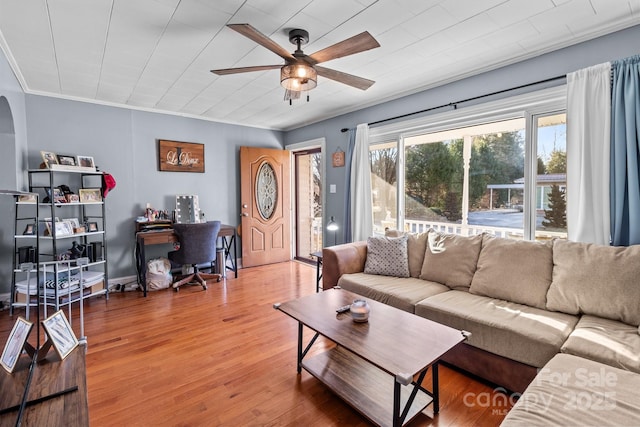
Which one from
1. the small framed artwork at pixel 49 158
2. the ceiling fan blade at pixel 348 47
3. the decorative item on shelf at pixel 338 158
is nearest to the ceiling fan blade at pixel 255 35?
the ceiling fan blade at pixel 348 47

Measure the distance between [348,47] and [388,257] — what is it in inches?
76.3

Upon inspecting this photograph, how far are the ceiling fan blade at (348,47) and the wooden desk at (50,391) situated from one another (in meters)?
1.98

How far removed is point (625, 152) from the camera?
2123 millimetres

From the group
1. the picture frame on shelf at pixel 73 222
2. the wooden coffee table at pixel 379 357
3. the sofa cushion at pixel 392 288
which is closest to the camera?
the wooden coffee table at pixel 379 357

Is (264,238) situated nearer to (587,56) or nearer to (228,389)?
(228,389)

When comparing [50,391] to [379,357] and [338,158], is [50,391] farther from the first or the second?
[338,158]

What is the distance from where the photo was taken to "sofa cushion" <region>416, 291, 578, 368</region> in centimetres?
174

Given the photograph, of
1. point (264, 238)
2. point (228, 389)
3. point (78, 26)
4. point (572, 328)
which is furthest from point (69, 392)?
point (264, 238)

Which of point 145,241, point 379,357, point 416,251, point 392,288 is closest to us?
point 379,357

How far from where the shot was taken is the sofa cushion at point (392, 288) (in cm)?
244

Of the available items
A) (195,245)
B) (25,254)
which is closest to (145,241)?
(195,245)

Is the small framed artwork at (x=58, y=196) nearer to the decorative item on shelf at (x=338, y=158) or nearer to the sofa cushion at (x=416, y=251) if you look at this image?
the decorative item on shelf at (x=338, y=158)

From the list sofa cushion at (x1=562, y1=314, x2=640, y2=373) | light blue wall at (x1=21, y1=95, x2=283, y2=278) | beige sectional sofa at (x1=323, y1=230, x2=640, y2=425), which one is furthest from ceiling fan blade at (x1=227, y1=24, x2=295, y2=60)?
light blue wall at (x1=21, y1=95, x2=283, y2=278)

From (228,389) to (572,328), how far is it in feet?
7.01
